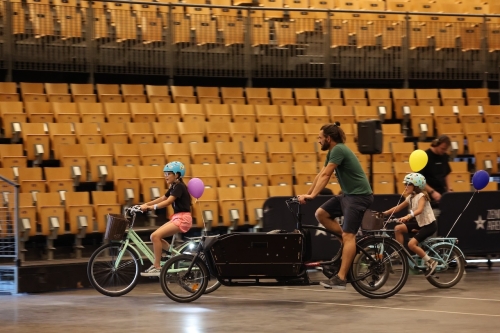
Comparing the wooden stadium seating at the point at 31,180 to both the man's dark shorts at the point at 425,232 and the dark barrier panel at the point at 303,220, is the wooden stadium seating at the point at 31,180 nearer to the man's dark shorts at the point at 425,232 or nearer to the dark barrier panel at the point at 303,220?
the dark barrier panel at the point at 303,220

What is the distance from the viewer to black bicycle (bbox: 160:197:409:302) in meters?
9.28

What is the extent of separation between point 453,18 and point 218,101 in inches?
234

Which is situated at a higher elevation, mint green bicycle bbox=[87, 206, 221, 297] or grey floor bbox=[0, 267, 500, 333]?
mint green bicycle bbox=[87, 206, 221, 297]

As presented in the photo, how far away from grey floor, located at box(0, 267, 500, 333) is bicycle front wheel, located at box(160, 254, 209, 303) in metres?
0.13

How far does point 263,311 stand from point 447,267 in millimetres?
2963

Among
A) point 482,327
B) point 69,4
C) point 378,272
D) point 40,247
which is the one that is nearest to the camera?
point 482,327

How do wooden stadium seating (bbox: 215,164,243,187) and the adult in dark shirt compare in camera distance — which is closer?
the adult in dark shirt

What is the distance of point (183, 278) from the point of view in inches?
373

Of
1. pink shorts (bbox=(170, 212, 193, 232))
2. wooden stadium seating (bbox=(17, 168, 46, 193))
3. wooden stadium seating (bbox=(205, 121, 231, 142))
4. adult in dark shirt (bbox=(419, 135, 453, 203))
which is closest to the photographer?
pink shorts (bbox=(170, 212, 193, 232))

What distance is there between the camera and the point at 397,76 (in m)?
17.9

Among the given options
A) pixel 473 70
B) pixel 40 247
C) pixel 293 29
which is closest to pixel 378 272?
pixel 40 247

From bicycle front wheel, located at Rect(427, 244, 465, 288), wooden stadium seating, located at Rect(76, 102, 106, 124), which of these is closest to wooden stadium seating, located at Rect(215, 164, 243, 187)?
wooden stadium seating, located at Rect(76, 102, 106, 124)

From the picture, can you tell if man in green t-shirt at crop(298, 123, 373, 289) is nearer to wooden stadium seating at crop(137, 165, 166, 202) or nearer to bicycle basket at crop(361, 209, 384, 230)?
bicycle basket at crop(361, 209, 384, 230)

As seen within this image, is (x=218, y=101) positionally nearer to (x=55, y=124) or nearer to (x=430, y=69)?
(x=55, y=124)
